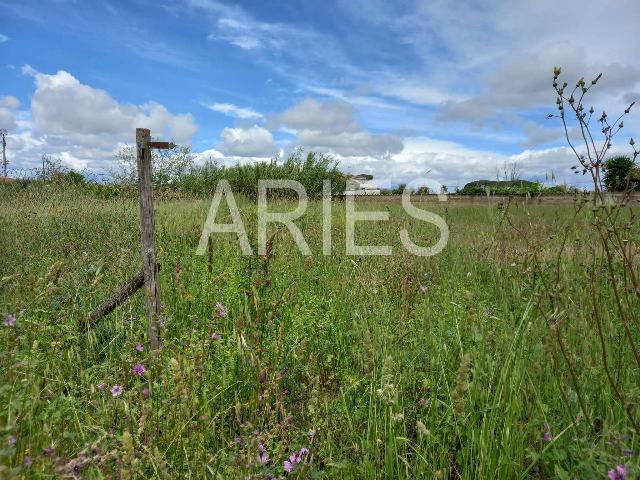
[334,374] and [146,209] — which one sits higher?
[146,209]

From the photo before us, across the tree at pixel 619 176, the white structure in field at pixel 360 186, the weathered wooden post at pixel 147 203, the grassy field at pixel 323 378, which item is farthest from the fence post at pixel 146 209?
the white structure in field at pixel 360 186

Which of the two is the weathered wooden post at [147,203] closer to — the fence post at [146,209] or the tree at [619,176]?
the fence post at [146,209]

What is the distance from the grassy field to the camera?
1.91 metres

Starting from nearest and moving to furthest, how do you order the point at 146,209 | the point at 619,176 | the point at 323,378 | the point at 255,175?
1. the point at 619,176
2. the point at 323,378
3. the point at 146,209
4. the point at 255,175

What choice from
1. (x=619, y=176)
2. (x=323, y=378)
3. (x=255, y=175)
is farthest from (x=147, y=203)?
(x=255, y=175)

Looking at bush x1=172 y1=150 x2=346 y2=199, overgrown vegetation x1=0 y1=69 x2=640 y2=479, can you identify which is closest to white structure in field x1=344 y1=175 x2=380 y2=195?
bush x1=172 y1=150 x2=346 y2=199

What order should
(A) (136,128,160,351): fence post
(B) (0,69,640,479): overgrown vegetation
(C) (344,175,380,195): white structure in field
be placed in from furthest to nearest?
(C) (344,175,380,195): white structure in field
(A) (136,128,160,351): fence post
(B) (0,69,640,479): overgrown vegetation

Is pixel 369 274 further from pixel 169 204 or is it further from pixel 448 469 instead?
pixel 169 204

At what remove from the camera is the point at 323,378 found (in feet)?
9.50

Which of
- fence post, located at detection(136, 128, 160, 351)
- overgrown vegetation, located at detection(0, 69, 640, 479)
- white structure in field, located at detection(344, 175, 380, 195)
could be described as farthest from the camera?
white structure in field, located at detection(344, 175, 380, 195)

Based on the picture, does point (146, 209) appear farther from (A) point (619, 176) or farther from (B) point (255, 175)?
(B) point (255, 175)

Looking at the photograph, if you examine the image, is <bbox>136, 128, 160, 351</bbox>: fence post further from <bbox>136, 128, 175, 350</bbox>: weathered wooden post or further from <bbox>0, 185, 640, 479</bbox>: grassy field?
<bbox>0, 185, 640, 479</bbox>: grassy field

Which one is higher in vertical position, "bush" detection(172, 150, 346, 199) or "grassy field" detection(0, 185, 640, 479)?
"bush" detection(172, 150, 346, 199)

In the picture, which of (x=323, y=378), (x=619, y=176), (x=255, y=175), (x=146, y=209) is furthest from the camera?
(x=255, y=175)
